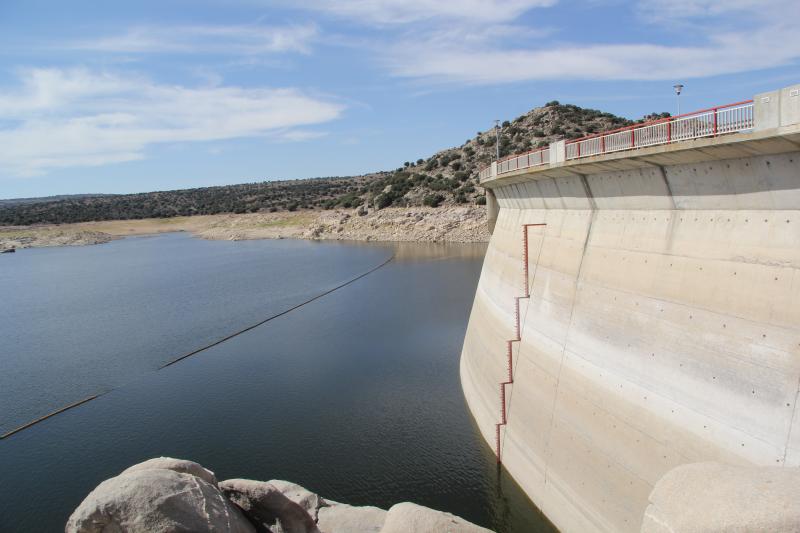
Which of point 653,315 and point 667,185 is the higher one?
point 667,185

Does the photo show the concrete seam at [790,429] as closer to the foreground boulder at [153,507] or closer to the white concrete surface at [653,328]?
the white concrete surface at [653,328]

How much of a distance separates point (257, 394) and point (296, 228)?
8643 cm

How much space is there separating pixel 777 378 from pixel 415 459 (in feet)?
34.7

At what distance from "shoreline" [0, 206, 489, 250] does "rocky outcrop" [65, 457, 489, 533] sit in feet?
208

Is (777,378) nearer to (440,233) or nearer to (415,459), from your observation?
(415,459)

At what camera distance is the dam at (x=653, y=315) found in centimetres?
758

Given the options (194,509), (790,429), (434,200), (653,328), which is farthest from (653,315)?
(434,200)

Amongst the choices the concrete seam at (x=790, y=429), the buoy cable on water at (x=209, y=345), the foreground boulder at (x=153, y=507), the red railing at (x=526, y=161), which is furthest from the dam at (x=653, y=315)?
the buoy cable on water at (x=209, y=345)

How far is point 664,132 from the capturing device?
10000 mm

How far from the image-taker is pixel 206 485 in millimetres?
8438

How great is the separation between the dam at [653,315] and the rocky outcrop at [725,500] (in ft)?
3.60

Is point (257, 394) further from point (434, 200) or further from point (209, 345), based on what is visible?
point (434, 200)

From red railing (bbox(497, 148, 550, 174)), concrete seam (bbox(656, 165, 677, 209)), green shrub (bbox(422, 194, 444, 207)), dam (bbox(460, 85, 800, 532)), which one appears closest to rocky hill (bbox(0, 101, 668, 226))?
green shrub (bbox(422, 194, 444, 207))

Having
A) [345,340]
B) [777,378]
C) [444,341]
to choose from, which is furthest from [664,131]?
[345,340]
